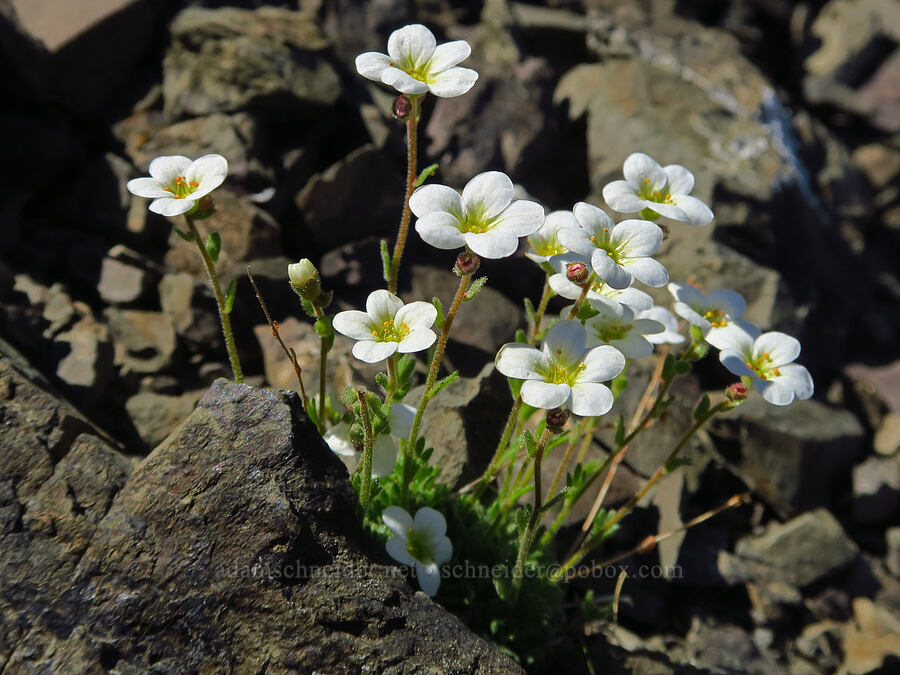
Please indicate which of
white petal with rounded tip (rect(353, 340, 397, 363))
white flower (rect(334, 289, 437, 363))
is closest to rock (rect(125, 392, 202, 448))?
white flower (rect(334, 289, 437, 363))

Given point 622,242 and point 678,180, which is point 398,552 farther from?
point 678,180

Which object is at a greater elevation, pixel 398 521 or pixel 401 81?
pixel 401 81

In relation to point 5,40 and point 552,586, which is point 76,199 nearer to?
point 5,40

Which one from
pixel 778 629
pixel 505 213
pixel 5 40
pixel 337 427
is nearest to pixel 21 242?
pixel 5 40

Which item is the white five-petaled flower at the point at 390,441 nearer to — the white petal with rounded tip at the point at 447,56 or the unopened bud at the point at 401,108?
the unopened bud at the point at 401,108

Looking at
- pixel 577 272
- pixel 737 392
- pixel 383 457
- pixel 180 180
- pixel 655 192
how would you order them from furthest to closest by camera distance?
pixel 655 192 < pixel 383 457 < pixel 180 180 < pixel 737 392 < pixel 577 272

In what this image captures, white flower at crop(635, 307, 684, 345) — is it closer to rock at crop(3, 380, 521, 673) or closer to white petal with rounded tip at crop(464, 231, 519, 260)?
white petal with rounded tip at crop(464, 231, 519, 260)

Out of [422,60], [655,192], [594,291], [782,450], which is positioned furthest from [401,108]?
[782,450]
